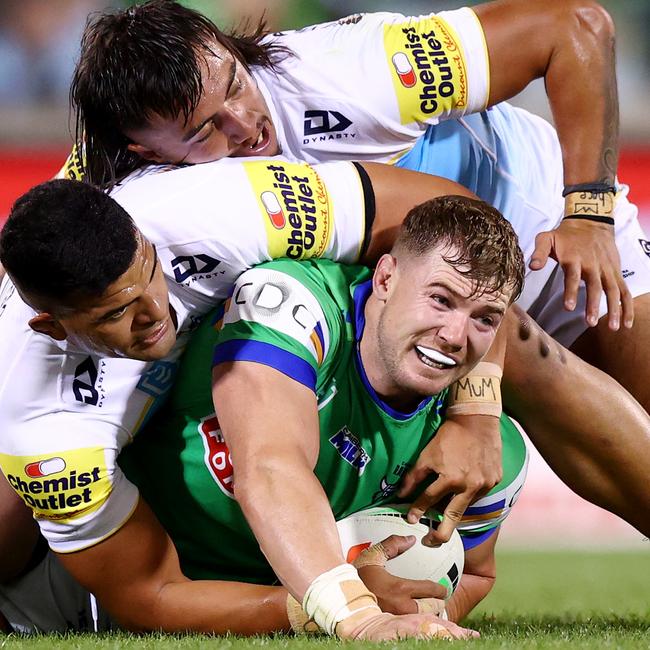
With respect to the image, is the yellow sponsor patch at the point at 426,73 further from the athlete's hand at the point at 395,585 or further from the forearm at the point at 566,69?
the athlete's hand at the point at 395,585

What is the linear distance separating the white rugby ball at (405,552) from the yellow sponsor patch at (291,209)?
0.80 metres

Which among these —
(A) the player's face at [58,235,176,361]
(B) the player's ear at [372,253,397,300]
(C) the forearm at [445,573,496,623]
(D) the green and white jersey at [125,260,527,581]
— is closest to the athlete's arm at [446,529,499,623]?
(C) the forearm at [445,573,496,623]

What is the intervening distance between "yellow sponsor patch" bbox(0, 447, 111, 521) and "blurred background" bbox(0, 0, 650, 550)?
5.40 metres

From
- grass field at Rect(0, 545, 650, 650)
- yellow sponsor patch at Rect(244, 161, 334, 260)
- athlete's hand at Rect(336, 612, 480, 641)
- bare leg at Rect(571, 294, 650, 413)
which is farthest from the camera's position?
bare leg at Rect(571, 294, 650, 413)

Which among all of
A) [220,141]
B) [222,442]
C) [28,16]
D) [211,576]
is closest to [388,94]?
[220,141]

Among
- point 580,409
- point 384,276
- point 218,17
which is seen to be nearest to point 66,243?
point 384,276

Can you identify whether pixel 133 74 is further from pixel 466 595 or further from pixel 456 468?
pixel 466 595

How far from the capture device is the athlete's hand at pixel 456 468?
3633mm

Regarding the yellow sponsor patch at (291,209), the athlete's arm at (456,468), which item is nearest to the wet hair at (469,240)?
the yellow sponsor patch at (291,209)

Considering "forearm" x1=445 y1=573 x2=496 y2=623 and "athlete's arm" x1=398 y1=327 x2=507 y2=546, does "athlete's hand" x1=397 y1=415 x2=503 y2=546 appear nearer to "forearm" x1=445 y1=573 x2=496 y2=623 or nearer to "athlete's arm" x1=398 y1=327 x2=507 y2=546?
"athlete's arm" x1=398 y1=327 x2=507 y2=546

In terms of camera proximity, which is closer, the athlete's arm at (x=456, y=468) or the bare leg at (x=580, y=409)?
the athlete's arm at (x=456, y=468)

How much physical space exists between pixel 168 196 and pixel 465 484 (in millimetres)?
1198

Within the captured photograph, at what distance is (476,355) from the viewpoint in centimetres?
351

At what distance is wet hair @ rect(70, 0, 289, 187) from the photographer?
149 inches
